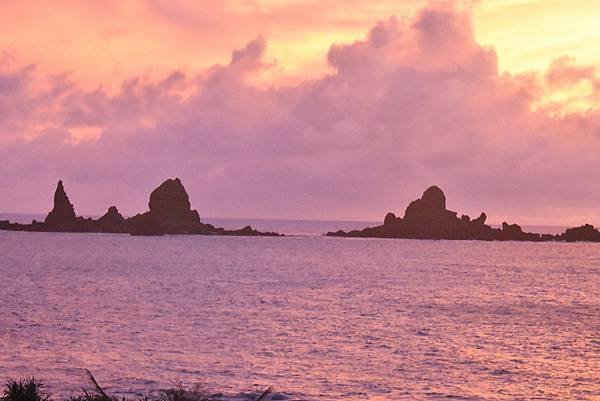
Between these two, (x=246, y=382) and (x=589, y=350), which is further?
(x=589, y=350)

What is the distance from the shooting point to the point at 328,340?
47.2m

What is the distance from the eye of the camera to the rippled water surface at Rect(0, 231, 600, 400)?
35.6m

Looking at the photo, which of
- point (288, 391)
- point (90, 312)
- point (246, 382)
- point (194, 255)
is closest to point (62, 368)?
point (246, 382)

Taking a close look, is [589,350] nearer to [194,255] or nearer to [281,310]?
[281,310]

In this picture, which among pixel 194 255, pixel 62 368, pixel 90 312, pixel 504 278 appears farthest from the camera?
pixel 194 255

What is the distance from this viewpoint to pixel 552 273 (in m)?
122

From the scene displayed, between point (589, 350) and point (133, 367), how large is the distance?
2478 centimetres

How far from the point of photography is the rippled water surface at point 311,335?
35.6 m

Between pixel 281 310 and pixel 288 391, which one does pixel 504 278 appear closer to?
pixel 281 310

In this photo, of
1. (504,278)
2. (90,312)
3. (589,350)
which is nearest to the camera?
(589,350)

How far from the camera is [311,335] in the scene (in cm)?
4909

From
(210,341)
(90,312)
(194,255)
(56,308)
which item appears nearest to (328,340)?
(210,341)

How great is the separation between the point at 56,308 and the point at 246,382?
105 feet

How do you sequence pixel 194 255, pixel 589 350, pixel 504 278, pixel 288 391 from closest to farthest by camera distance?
pixel 288 391, pixel 589 350, pixel 504 278, pixel 194 255
